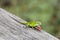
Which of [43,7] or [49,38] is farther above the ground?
[43,7]

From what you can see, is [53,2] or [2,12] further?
[53,2]

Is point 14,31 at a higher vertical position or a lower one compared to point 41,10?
lower

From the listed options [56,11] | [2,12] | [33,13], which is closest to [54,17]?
[56,11]

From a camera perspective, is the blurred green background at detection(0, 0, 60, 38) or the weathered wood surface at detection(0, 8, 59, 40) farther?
the blurred green background at detection(0, 0, 60, 38)

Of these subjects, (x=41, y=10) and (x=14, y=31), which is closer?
(x=14, y=31)

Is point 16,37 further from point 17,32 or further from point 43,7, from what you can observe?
point 43,7
